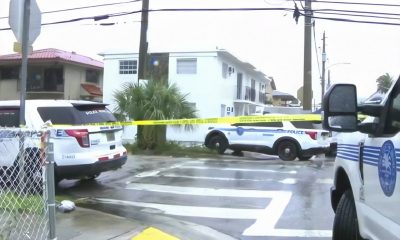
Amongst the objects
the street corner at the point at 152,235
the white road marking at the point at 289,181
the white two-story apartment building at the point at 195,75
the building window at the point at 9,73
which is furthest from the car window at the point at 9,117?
the building window at the point at 9,73

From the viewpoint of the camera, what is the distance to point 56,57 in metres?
36.4

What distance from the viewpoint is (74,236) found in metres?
6.34

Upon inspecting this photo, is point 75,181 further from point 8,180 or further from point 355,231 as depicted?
point 355,231

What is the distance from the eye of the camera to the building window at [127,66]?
101 feet

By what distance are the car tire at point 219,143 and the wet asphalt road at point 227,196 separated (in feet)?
17.0

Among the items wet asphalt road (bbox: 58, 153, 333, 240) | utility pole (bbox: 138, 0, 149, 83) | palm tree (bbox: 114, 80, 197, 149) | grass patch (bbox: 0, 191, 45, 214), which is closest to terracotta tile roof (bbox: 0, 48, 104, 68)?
utility pole (bbox: 138, 0, 149, 83)

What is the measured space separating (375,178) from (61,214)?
524cm

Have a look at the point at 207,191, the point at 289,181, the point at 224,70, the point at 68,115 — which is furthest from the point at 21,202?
the point at 224,70

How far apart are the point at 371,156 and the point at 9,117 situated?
762 cm

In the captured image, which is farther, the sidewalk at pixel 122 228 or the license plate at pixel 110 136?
the license plate at pixel 110 136

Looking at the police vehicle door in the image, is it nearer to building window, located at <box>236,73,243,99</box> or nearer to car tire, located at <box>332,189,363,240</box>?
car tire, located at <box>332,189,363,240</box>

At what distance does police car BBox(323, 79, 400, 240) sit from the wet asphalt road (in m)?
2.63

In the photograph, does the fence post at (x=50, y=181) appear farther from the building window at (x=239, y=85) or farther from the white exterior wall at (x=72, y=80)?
the white exterior wall at (x=72, y=80)

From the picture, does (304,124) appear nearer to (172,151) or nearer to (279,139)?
(279,139)
